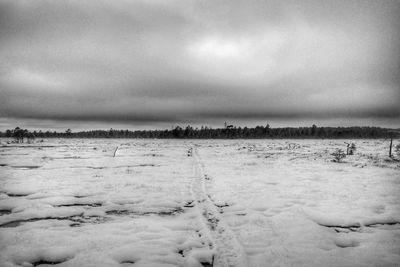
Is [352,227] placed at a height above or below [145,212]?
above

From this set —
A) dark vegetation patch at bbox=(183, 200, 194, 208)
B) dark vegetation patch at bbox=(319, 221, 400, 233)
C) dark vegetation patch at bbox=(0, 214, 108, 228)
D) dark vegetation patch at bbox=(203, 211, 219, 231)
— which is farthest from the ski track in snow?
dark vegetation patch at bbox=(0, 214, 108, 228)

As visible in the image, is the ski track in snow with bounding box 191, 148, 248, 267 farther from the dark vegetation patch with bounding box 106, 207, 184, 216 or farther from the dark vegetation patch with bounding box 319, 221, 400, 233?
the dark vegetation patch with bounding box 319, 221, 400, 233

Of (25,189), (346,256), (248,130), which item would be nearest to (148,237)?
(346,256)

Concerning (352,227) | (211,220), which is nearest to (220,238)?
(211,220)

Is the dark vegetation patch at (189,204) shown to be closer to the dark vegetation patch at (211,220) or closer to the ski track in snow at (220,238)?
the ski track in snow at (220,238)

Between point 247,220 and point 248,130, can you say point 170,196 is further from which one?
point 248,130

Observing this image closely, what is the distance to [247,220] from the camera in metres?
7.14

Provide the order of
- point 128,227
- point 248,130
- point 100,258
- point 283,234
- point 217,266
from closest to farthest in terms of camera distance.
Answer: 1. point 217,266
2. point 100,258
3. point 283,234
4. point 128,227
5. point 248,130

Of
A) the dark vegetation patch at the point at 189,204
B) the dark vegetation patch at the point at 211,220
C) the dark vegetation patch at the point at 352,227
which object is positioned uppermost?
the dark vegetation patch at the point at 352,227

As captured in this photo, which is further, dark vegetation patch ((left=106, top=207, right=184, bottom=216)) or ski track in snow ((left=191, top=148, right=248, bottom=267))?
dark vegetation patch ((left=106, top=207, right=184, bottom=216))

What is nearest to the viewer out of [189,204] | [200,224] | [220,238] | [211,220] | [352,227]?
[220,238]

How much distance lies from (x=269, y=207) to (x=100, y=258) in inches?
213

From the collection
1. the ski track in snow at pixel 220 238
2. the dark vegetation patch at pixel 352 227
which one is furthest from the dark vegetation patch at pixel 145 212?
the dark vegetation patch at pixel 352 227

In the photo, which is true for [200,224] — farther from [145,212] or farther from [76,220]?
[76,220]
